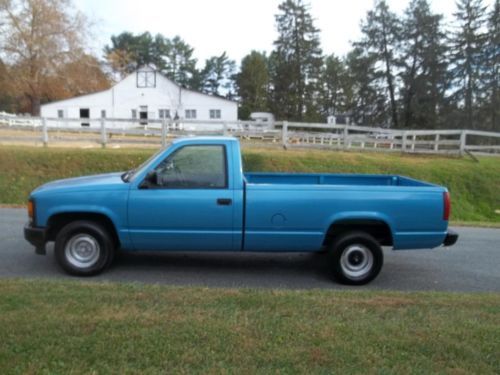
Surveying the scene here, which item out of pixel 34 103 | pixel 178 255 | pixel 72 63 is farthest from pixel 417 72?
pixel 178 255

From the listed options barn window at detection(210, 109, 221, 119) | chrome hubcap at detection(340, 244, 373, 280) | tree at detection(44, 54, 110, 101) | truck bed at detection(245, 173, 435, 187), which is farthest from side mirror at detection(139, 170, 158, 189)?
tree at detection(44, 54, 110, 101)

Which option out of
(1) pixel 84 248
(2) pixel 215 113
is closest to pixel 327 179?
(1) pixel 84 248

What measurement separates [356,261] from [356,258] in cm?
4

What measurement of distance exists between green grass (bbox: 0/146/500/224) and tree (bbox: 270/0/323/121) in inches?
1863

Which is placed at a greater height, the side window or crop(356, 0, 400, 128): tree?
crop(356, 0, 400, 128): tree

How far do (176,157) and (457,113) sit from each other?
169 feet

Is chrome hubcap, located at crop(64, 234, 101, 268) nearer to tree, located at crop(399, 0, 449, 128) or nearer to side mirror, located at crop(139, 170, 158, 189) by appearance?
side mirror, located at crop(139, 170, 158, 189)

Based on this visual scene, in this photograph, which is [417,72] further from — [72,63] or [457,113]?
[72,63]

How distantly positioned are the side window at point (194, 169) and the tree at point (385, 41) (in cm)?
5227

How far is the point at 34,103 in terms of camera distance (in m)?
48.7

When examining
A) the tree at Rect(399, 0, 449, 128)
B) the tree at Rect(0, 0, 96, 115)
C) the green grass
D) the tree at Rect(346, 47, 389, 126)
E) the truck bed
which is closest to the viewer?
the truck bed

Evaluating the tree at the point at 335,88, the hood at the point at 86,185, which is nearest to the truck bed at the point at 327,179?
the hood at the point at 86,185

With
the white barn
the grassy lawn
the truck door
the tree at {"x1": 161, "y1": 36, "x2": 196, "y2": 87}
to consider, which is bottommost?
the grassy lawn

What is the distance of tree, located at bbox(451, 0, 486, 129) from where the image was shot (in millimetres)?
50594
